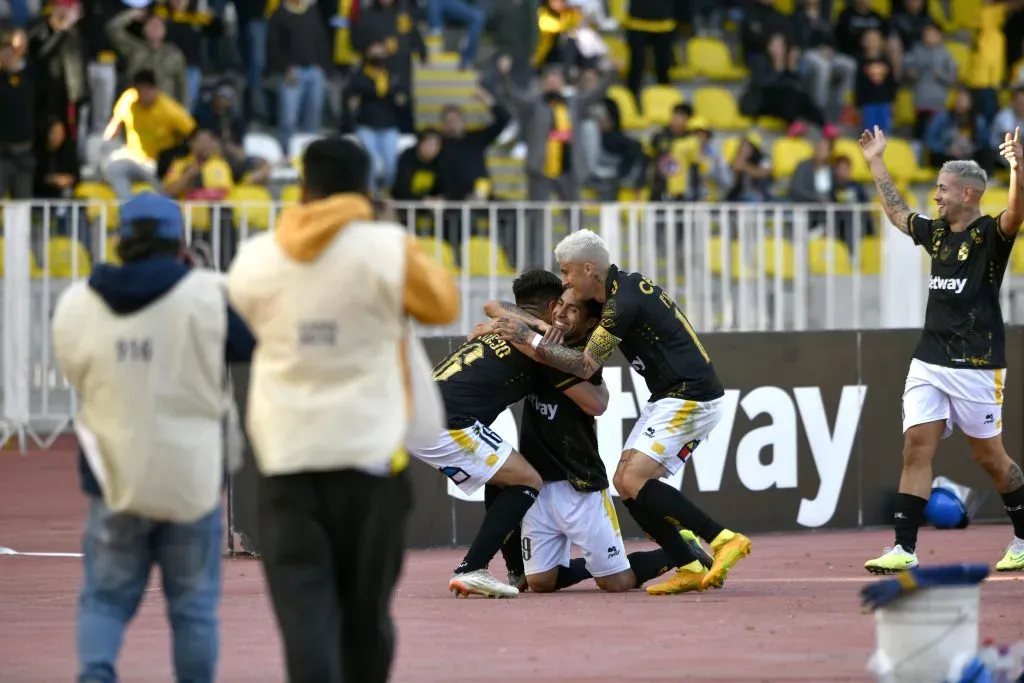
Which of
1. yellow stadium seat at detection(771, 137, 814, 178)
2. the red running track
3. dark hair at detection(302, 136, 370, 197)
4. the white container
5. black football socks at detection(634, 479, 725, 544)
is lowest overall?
the red running track

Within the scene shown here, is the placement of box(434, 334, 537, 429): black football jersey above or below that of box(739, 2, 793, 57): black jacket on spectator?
below

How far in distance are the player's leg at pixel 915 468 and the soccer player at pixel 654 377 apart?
1137 mm

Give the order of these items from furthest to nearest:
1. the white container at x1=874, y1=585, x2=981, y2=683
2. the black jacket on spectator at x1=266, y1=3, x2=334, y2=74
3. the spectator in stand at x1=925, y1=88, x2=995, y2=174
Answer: the spectator in stand at x1=925, y1=88, x2=995, y2=174
the black jacket on spectator at x1=266, y1=3, x2=334, y2=74
the white container at x1=874, y1=585, x2=981, y2=683

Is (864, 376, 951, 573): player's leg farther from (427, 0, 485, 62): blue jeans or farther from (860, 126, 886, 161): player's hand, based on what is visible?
(427, 0, 485, 62): blue jeans

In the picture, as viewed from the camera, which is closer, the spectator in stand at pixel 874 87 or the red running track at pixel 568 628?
the red running track at pixel 568 628

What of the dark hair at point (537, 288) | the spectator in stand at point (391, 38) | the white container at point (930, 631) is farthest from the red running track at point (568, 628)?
the spectator in stand at point (391, 38)

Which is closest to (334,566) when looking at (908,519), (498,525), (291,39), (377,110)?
(498,525)

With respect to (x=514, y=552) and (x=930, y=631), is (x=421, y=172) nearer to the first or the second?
(x=514, y=552)

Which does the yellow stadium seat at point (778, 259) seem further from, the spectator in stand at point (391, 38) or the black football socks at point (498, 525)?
the black football socks at point (498, 525)

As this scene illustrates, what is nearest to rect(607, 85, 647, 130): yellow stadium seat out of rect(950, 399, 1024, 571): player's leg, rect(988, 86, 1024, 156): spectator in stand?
rect(988, 86, 1024, 156): spectator in stand

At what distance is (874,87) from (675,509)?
52.2ft

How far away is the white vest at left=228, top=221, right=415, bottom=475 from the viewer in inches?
216

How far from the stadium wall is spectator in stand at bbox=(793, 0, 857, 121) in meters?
11.7

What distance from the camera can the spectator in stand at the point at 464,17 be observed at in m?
23.9
